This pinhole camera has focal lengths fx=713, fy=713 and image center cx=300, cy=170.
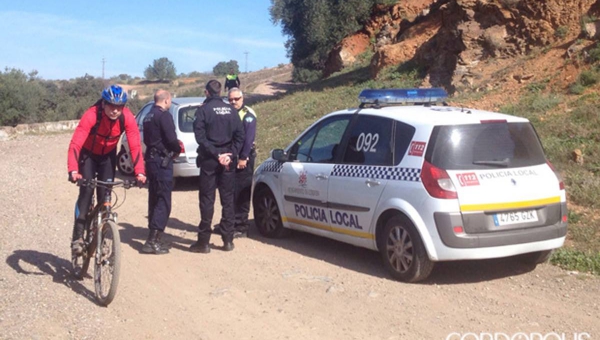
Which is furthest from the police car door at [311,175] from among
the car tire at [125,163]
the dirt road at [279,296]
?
the car tire at [125,163]

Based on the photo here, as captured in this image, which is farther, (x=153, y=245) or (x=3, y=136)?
(x=3, y=136)

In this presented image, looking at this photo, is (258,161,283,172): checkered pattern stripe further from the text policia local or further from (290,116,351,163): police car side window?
the text policia local

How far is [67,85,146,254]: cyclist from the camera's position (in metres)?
6.53

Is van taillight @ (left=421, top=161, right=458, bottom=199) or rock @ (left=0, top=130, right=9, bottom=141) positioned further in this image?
rock @ (left=0, top=130, right=9, bottom=141)

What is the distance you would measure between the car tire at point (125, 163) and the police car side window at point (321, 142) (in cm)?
693

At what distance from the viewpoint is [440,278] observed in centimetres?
710

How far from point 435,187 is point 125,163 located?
31.6 ft

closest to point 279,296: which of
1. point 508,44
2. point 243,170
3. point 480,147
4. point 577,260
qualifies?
point 480,147

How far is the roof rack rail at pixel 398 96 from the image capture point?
7.91m

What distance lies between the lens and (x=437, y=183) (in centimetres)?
654

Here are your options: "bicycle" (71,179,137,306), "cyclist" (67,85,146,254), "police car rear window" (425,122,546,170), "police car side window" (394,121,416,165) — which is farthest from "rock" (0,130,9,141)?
"police car rear window" (425,122,546,170)

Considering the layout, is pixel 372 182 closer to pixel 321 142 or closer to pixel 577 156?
pixel 321 142

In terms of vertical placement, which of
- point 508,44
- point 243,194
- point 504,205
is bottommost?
point 243,194

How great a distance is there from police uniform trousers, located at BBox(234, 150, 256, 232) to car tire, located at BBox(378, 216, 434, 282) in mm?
2379
